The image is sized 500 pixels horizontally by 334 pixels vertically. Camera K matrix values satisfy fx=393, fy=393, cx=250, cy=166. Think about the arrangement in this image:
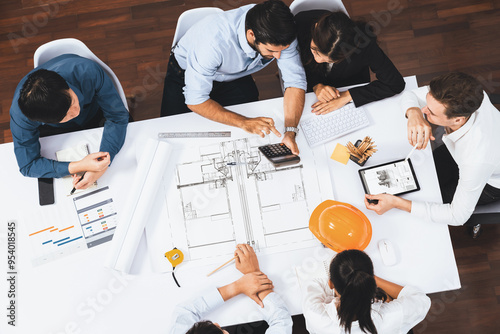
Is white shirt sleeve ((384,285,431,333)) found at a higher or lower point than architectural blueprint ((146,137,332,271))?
lower

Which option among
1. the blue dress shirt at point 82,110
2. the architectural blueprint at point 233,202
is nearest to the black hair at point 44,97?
the blue dress shirt at point 82,110

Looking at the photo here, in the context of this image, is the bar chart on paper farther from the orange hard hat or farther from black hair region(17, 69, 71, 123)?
the orange hard hat

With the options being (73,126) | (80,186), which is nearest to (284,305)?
(80,186)

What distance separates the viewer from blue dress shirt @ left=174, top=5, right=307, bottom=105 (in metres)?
1.80

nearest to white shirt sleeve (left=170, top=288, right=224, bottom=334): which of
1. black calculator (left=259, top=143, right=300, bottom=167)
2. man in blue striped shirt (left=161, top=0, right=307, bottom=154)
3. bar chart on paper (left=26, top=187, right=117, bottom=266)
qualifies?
bar chart on paper (left=26, top=187, right=117, bottom=266)

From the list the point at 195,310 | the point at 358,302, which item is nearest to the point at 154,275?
the point at 195,310

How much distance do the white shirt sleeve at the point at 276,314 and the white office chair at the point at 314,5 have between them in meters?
1.37

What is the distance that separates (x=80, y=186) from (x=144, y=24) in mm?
1577

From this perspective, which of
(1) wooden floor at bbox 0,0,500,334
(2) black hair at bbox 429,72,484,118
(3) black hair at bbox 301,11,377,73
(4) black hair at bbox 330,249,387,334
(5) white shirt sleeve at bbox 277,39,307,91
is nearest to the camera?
(4) black hair at bbox 330,249,387,334

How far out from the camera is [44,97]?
5.29 ft

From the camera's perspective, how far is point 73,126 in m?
2.04

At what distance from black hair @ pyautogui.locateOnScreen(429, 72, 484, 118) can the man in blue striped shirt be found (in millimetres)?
609

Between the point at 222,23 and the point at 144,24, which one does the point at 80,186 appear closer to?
the point at 222,23

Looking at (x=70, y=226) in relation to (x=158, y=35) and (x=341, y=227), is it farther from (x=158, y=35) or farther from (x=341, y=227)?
(x=158, y=35)
